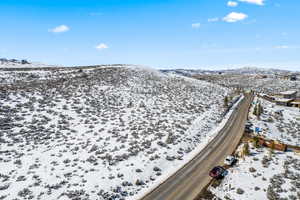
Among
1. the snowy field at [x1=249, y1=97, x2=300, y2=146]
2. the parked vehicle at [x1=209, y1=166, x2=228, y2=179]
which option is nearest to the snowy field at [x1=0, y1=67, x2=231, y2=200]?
the parked vehicle at [x1=209, y1=166, x2=228, y2=179]

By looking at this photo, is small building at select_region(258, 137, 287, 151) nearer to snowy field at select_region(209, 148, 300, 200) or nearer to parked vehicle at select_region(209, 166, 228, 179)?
snowy field at select_region(209, 148, 300, 200)

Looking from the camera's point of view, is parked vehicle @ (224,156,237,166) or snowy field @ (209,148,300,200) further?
parked vehicle @ (224,156,237,166)

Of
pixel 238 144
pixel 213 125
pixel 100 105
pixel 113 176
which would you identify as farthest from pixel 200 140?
pixel 100 105

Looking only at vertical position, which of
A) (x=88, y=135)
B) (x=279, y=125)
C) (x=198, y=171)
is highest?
(x=88, y=135)

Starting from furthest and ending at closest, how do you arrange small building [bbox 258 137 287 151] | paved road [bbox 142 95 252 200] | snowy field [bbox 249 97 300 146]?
snowy field [bbox 249 97 300 146] → small building [bbox 258 137 287 151] → paved road [bbox 142 95 252 200]

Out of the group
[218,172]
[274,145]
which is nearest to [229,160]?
[218,172]

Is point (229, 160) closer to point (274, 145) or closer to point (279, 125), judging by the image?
point (274, 145)

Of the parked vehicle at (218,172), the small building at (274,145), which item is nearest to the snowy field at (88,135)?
the parked vehicle at (218,172)
